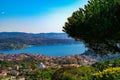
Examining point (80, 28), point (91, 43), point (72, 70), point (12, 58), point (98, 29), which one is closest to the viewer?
point (98, 29)

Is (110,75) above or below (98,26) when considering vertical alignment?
below

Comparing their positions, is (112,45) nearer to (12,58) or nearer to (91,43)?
(91,43)

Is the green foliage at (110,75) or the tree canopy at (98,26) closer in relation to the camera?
the tree canopy at (98,26)

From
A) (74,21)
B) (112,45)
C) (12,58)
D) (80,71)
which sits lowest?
(12,58)

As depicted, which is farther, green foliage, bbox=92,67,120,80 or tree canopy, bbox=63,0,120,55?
green foliage, bbox=92,67,120,80

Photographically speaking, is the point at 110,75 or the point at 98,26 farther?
the point at 110,75

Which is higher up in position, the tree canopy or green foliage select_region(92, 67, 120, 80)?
the tree canopy

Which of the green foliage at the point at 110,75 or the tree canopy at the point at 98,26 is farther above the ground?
the tree canopy at the point at 98,26

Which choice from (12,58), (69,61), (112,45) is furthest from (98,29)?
(12,58)
